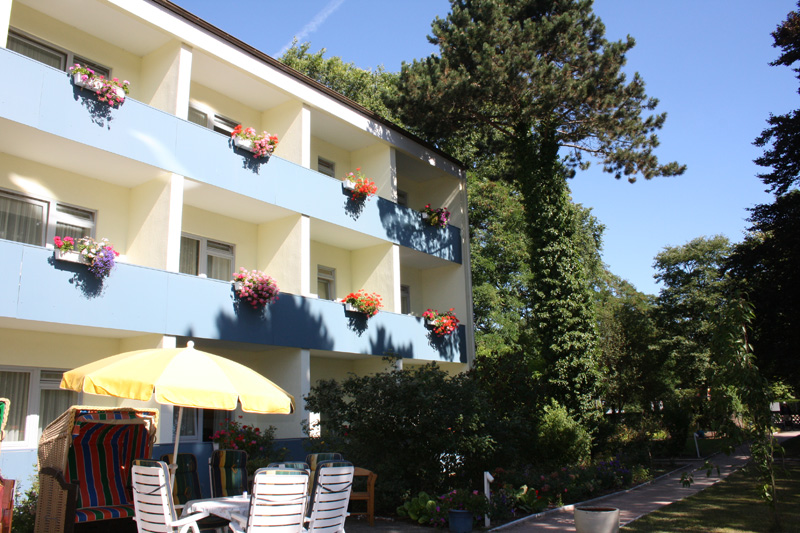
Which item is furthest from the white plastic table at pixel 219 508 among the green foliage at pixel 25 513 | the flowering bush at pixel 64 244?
the flowering bush at pixel 64 244

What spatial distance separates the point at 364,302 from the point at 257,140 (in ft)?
17.2

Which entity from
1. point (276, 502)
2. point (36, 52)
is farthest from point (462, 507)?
point (36, 52)

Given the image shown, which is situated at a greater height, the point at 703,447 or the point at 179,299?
the point at 179,299

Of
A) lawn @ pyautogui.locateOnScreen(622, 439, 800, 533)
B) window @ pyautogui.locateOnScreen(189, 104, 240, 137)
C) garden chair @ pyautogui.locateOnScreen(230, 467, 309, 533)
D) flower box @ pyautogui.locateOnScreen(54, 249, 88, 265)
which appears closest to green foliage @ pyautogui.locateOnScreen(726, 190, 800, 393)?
lawn @ pyautogui.locateOnScreen(622, 439, 800, 533)

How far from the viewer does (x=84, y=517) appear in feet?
24.8

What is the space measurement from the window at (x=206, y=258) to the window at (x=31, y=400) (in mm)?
3890

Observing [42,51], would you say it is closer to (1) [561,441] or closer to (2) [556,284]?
(2) [556,284]

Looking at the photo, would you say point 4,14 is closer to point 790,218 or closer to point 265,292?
point 265,292

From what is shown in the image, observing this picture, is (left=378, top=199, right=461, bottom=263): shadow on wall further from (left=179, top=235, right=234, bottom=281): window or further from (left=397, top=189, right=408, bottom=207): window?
(left=179, top=235, right=234, bottom=281): window

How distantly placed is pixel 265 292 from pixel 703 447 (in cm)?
2372

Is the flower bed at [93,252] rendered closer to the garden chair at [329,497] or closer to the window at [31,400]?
the window at [31,400]

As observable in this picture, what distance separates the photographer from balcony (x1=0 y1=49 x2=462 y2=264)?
11484 millimetres

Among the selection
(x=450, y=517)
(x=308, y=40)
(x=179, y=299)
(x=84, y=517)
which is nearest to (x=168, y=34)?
(x=179, y=299)

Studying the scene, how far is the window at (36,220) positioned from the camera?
12.2 meters
